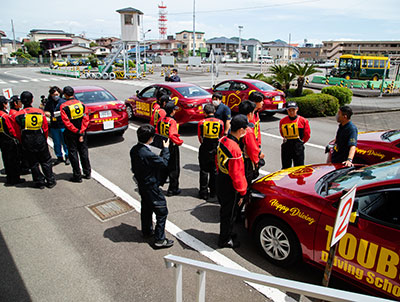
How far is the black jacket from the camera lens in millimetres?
3953

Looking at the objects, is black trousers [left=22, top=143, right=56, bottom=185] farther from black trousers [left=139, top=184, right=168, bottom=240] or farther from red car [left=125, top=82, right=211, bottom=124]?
red car [left=125, top=82, right=211, bottom=124]

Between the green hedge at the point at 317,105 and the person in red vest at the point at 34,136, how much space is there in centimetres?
1057

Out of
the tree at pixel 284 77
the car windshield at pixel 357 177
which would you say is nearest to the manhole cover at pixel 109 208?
the car windshield at pixel 357 177

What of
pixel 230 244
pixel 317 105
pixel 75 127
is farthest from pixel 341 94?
pixel 230 244

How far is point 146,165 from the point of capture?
13.0 feet

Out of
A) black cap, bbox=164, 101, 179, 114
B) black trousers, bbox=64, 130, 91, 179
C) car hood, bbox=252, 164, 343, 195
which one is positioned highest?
black cap, bbox=164, 101, 179, 114

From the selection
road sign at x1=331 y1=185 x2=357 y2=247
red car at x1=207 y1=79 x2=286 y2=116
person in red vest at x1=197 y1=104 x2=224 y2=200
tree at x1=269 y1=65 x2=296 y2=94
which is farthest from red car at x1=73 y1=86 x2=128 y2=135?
tree at x1=269 y1=65 x2=296 y2=94

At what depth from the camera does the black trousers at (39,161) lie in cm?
Result: 602

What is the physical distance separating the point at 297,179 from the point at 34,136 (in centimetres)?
490

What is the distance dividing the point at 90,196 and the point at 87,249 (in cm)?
180

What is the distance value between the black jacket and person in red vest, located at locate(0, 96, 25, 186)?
3.45m

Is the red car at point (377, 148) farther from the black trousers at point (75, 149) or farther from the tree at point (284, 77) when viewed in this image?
the tree at point (284, 77)

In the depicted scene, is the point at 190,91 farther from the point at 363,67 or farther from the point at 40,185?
the point at 363,67

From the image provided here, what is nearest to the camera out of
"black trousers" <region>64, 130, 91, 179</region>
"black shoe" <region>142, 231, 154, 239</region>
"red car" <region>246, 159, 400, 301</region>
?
"red car" <region>246, 159, 400, 301</region>
